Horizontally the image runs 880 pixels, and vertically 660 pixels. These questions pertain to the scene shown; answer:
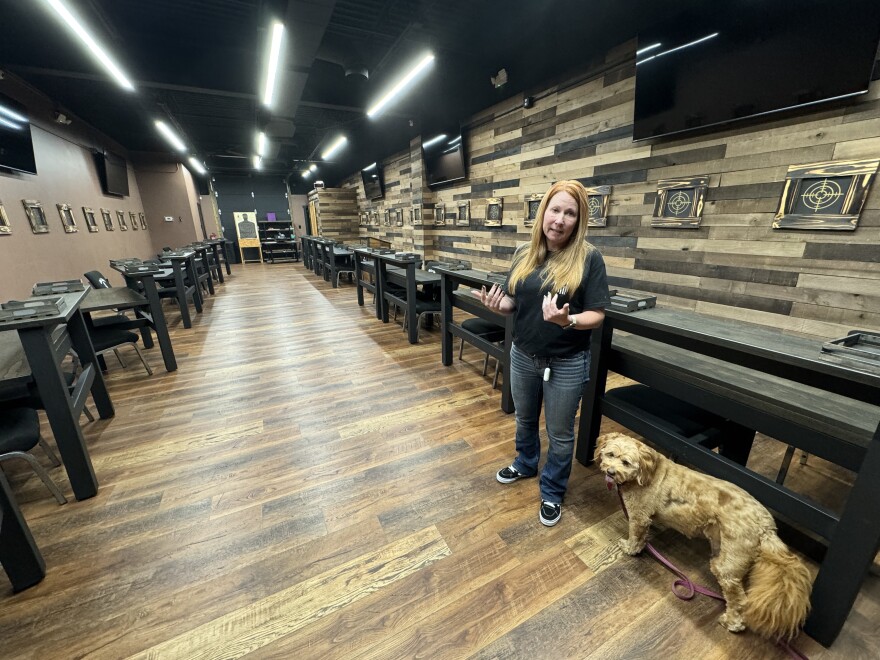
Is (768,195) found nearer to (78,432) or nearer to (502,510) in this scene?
(502,510)

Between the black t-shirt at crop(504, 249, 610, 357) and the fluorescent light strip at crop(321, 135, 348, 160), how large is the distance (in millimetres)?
7690

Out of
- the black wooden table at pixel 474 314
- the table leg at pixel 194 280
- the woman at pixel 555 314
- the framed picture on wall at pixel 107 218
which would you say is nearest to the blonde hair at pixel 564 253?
the woman at pixel 555 314

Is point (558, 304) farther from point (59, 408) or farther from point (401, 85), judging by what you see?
point (401, 85)

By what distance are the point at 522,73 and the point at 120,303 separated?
451 cm

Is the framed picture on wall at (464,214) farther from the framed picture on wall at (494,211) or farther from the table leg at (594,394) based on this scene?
the table leg at (594,394)

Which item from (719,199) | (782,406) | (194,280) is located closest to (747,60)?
(719,199)

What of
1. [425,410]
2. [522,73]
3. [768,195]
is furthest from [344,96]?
[768,195]

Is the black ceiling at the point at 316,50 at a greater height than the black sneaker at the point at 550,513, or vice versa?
the black ceiling at the point at 316,50

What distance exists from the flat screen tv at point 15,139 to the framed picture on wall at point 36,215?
0.38m

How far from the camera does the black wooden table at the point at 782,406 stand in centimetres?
107

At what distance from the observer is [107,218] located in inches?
268

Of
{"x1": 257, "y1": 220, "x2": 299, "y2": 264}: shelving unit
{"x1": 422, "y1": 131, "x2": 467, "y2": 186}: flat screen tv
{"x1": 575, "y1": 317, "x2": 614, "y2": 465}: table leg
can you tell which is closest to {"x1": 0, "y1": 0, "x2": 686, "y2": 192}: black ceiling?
{"x1": 422, "y1": 131, "x2": 467, "y2": 186}: flat screen tv

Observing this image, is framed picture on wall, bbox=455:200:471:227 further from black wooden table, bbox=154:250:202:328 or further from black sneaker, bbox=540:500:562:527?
black sneaker, bbox=540:500:562:527

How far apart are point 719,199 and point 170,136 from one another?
9645 millimetres
